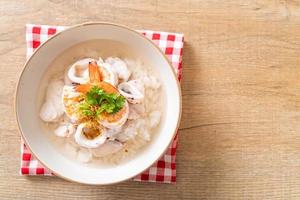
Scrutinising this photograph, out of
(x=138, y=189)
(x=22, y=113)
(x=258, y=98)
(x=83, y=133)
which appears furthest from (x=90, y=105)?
(x=258, y=98)

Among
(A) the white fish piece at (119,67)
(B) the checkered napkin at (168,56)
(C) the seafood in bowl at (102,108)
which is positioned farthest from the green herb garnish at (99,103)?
(B) the checkered napkin at (168,56)

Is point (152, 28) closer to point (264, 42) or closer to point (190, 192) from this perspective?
point (264, 42)

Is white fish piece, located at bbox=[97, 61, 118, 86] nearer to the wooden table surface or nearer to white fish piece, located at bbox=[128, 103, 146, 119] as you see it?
white fish piece, located at bbox=[128, 103, 146, 119]

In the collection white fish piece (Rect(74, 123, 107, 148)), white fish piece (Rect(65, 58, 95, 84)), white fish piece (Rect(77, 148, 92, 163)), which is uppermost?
white fish piece (Rect(65, 58, 95, 84))

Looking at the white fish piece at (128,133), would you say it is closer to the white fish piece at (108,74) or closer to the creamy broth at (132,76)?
the creamy broth at (132,76)

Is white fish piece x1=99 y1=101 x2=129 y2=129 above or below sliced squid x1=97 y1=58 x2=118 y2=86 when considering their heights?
below

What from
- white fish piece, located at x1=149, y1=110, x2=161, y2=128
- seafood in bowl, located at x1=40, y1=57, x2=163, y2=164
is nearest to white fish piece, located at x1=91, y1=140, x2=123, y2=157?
seafood in bowl, located at x1=40, y1=57, x2=163, y2=164
